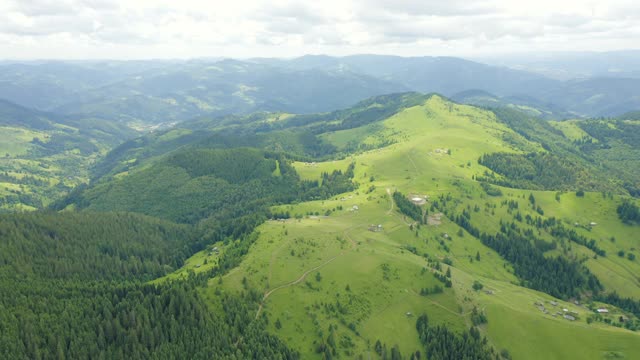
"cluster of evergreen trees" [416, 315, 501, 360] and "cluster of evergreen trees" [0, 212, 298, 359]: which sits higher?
"cluster of evergreen trees" [0, 212, 298, 359]

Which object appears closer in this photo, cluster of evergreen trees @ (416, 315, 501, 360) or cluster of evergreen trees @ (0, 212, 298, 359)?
cluster of evergreen trees @ (0, 212, 298, 359)

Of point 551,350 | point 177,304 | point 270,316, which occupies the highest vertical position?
point 177,304

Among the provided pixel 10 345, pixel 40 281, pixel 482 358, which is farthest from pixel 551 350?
pixel 40 281

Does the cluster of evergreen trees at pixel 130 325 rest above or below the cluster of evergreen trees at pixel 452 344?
above

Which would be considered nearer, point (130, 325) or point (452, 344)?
point (130, 325)

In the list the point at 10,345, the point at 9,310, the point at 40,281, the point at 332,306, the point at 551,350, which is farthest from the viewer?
the point at 40,281

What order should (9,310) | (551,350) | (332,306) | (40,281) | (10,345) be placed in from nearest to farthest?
(10,345)
(9,310)
(551,350)
(332,306)
(40,281)

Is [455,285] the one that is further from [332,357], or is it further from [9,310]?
[9,310]

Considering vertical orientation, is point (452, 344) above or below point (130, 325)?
below

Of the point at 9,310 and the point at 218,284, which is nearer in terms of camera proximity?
the point at 9,310

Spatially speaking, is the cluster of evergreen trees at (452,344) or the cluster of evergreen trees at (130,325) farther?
the cluster of evergreen trees at (452,344)

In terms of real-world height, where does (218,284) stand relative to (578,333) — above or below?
above
